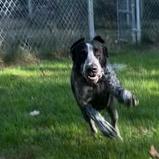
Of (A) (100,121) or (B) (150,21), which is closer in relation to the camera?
(A) (100,121)

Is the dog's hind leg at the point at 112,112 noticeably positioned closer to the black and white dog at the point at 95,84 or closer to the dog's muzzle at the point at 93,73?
the black and white dog at the point at 95,84

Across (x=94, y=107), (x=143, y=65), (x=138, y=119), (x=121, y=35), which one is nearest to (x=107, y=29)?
(x=121, y=35)

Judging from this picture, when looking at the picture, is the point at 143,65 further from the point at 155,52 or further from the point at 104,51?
the point at 104,51

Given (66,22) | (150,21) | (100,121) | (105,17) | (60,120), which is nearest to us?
(100,121)

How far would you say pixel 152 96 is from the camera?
7105 millimetres

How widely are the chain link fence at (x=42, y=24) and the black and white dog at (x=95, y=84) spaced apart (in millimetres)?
5107

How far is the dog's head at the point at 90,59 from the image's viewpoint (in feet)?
16.1

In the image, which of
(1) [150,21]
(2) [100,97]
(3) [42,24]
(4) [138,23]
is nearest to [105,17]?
(1) [150,21]

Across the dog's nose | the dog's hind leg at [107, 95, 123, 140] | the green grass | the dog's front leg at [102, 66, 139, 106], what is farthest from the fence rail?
the dog's nose

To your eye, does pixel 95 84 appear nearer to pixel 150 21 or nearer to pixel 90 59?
pixel 90 59

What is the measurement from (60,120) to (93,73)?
4.73ft

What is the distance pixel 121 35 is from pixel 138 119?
6495mm

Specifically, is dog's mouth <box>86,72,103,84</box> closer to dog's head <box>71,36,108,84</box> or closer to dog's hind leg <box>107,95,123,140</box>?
dog's head <box>71,36,108,84</box>

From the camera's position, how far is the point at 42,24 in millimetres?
11516
